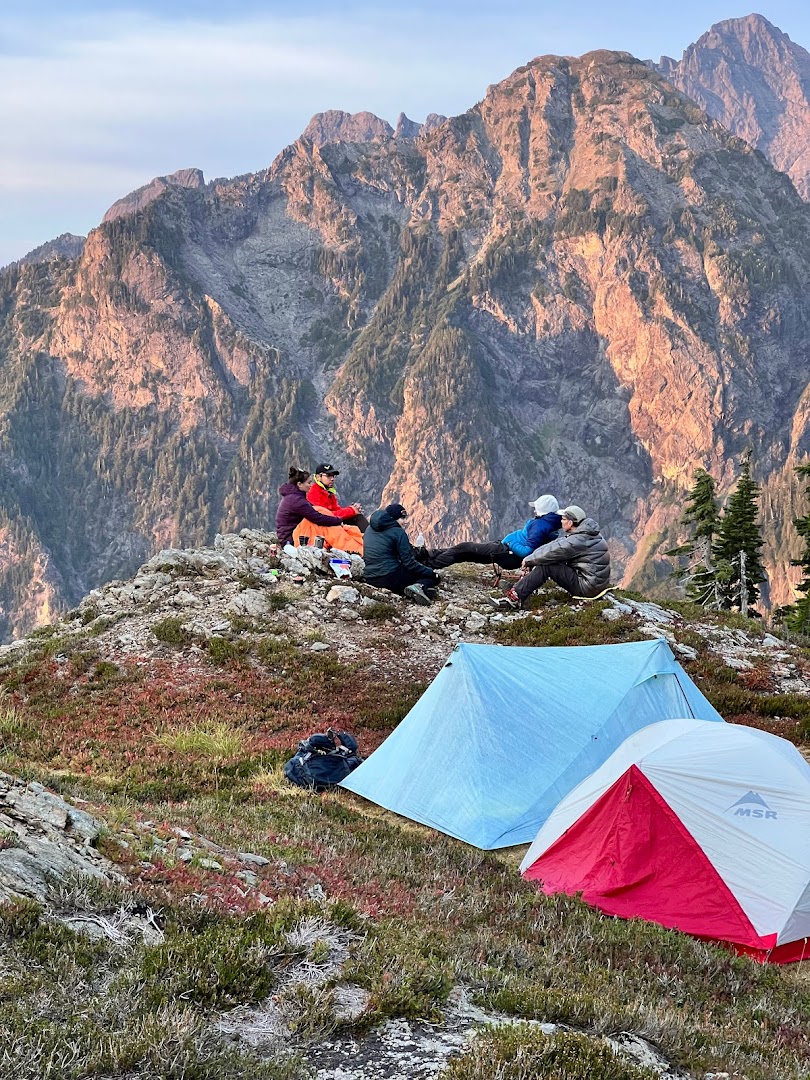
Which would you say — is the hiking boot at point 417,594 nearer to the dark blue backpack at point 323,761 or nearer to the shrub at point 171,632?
the shrub at point 171,632

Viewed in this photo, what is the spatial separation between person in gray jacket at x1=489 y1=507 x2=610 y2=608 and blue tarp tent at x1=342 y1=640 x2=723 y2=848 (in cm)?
646

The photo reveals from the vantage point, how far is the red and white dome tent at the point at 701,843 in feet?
33.0

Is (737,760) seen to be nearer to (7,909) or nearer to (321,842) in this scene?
(321,842)

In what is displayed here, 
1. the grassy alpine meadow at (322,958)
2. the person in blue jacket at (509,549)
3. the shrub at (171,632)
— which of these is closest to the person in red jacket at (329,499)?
the person in blue jacket at (509,549)

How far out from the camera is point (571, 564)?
22812mm

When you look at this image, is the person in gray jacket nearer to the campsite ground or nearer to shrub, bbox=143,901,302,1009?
the campsite ground

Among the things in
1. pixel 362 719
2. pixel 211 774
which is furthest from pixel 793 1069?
pixel 362 719

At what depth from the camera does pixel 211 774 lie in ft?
48.9

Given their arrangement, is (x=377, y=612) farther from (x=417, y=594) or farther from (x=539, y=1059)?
(x=539, y=1059)

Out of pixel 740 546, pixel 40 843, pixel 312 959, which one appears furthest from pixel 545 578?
pixel 740 546

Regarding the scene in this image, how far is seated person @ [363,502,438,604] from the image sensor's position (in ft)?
76.0

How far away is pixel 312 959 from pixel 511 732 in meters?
7.88

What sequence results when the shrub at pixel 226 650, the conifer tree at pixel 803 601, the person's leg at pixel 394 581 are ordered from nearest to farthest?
the shrub at pixel 226 650 → the person's leg at pixel 394 581 → the conifer tree at pixel 803 601

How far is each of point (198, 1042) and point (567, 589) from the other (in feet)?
61.6
